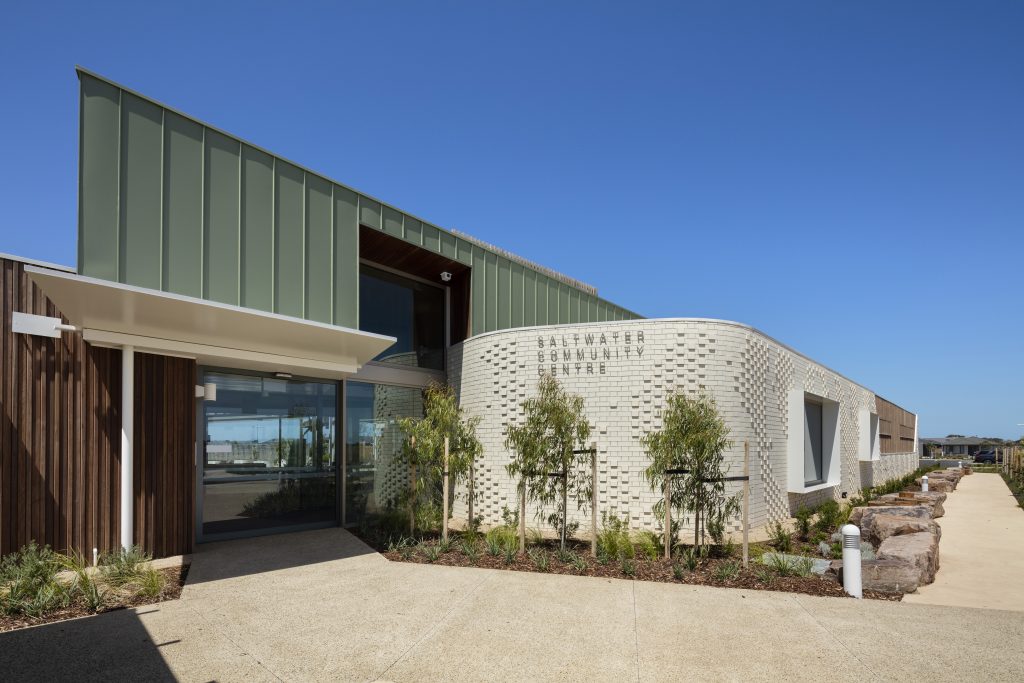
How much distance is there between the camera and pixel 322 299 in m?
11.1

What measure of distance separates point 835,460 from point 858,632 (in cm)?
1209

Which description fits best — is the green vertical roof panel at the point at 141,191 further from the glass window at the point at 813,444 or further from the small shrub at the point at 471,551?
the glass window at the point at 813,444

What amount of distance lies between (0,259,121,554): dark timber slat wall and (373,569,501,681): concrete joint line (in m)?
5.15

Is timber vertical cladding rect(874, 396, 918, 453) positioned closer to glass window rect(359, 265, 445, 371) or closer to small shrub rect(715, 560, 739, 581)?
glass window rect(359, 265, 445, 371)

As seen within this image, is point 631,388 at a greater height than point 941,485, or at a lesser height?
greater

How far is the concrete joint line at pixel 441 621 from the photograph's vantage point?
499 cm

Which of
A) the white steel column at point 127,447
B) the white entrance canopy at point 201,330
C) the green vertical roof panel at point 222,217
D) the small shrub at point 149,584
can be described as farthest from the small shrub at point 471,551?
the green vertical roof panel at point 222,217

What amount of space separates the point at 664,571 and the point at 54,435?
323 inches

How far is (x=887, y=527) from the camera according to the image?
1025 centimetres

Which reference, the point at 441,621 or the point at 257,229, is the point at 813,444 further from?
the point at 257,229

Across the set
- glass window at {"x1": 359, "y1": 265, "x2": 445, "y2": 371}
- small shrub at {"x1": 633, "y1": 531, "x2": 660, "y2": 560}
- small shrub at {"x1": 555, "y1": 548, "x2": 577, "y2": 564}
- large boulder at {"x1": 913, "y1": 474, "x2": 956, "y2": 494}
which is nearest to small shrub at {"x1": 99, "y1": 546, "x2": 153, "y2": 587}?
small shrub at {"x1": 555, "y1": 548, "x2": 577, "y2": 564}

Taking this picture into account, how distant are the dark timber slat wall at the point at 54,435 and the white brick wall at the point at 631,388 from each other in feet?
21.3

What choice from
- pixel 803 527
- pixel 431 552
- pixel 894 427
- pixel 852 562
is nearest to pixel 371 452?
pixel 431 552

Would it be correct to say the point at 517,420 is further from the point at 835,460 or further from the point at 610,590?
the point at 835,460
